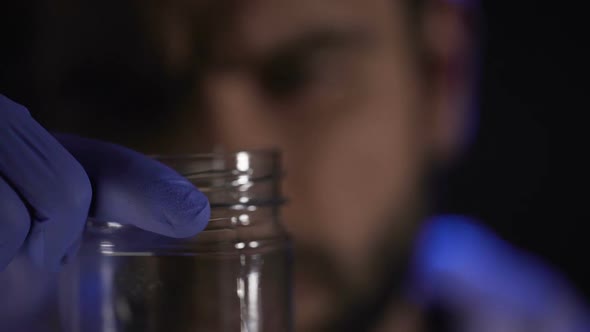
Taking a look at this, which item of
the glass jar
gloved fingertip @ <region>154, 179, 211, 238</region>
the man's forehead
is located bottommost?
the glass jar

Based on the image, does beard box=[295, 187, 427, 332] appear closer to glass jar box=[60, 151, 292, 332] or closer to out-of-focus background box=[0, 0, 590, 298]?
out-of-focus background box=[0, 0, 590, 298]

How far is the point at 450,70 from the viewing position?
1624 millimetres

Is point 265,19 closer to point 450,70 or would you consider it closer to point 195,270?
point 450,70

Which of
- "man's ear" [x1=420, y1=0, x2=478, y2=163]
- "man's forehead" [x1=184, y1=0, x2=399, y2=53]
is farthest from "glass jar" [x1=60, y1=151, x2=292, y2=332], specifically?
"man's ear" [x1=420, y1=0, x2=478, y2=163]

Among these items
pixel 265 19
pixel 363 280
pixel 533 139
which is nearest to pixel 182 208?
pixel 265 19

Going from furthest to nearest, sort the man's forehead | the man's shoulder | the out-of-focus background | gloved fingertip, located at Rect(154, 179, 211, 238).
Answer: the man's shoulder → the out-of-focus background → the man's forehead → gloved fingertip, located at Rect(154, 179, 211, 238)

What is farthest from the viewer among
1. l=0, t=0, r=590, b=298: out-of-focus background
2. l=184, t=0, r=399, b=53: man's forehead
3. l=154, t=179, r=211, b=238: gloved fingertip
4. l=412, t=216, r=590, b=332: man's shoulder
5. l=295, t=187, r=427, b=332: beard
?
l=412, t=216, r=590, b=332: man's shoulder

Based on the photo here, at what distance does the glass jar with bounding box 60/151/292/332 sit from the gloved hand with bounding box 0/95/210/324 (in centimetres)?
2

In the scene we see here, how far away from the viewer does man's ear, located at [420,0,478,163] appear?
1.55 meters

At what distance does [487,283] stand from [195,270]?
4.92 feet

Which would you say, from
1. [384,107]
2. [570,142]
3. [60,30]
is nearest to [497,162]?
[570,142]

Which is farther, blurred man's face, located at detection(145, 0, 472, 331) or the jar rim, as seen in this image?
blurred man's face, located at detection(145, 0, 472, 331)

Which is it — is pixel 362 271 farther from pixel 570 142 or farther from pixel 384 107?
pixel 570 142

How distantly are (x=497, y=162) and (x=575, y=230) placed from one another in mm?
293
